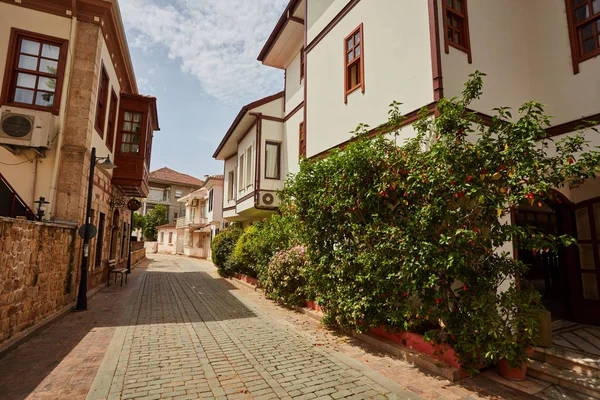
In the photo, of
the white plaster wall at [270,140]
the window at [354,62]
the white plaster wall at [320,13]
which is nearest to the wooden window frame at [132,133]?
the white plaster wall at [270,140]

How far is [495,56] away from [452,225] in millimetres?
4192

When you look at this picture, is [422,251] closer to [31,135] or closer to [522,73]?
[522,73]

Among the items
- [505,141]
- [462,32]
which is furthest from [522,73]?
[505,141]

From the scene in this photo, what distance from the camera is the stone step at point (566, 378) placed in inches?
151

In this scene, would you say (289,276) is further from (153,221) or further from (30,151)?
(153,221)

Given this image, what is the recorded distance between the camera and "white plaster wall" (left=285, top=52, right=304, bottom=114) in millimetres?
12891

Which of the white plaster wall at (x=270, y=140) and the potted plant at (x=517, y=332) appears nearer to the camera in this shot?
the potted plant at (x=517, y=332)

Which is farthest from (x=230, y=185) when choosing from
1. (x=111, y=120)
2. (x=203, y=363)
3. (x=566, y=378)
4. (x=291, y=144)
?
(x=566, y=378)

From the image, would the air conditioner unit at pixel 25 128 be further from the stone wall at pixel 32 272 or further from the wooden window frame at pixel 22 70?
the stone wall at pixel 32 272

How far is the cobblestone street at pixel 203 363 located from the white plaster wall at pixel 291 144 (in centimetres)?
687

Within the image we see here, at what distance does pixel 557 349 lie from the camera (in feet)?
15.4

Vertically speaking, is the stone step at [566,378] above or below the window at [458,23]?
below

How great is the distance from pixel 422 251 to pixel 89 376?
4783 mm

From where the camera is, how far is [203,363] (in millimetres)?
4812
